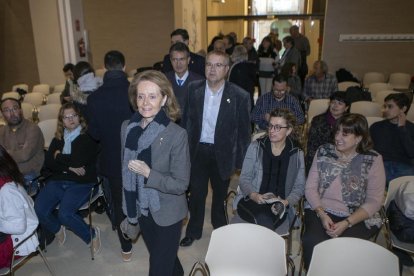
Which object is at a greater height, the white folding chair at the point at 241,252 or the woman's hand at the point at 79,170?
the woman's hand at the point at 79,170

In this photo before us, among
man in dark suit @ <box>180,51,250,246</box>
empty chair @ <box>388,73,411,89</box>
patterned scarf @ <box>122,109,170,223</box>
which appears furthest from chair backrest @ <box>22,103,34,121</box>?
empty chair @ <box>388,73,411,89</box>

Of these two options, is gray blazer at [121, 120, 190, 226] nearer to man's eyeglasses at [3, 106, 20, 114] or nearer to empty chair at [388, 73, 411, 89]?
man's eyeglasses at [3, 106, 20, 114]

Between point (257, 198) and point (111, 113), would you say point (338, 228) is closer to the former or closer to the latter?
point (257, 198)

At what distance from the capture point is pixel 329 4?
8.20 meters

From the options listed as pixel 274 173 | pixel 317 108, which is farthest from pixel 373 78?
pixel 274 173

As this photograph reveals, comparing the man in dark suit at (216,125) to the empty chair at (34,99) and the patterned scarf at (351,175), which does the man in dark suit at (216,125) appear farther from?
the empty chair at (34,99)

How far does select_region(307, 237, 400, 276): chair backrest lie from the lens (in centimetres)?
191

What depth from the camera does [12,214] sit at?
2332 mm

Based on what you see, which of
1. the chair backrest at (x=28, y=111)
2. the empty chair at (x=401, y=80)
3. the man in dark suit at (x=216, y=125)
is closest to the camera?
the man in dark suit at (x=216, y=125)

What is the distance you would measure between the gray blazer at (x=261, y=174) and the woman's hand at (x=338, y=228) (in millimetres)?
350

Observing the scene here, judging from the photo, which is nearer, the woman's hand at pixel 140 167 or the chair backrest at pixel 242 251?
the woman's hand at pixel 140 167

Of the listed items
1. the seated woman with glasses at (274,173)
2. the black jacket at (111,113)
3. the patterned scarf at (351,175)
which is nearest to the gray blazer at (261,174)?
the seated woman with glasses at (274,173)

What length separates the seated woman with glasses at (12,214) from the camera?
91.7 inches

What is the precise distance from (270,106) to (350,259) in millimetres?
2330
